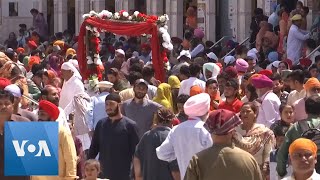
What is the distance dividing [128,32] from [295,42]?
4.15 metres

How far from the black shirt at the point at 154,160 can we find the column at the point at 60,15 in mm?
26836

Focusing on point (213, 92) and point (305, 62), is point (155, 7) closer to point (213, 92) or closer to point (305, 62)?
point (305, 62)

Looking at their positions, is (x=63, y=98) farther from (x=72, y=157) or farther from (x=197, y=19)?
(x=197, y=19)

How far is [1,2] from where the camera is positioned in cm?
4131

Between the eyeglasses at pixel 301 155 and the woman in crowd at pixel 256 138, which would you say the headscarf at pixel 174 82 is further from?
the eyeglasses at pixel 301 155

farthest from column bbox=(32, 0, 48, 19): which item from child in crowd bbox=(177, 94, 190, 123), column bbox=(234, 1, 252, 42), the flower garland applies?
child in crowd bbox=(177, 94, 190, 123)

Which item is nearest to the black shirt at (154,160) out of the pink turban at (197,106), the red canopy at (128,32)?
the pink turban at (197,106)

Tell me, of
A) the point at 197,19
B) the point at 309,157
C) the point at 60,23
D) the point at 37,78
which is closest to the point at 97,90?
the point at 37,78

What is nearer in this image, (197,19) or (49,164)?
(49,164)

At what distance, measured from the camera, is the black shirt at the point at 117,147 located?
12.5 m

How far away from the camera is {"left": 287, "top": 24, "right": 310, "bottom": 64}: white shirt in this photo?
75.0ft

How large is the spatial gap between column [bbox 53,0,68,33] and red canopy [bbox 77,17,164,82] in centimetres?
1728

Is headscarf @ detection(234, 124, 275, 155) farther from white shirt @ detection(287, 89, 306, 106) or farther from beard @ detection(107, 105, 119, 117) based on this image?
white shirt @ detection(287, 89, 306, 106)

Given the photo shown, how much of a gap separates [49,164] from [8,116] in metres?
0.59
